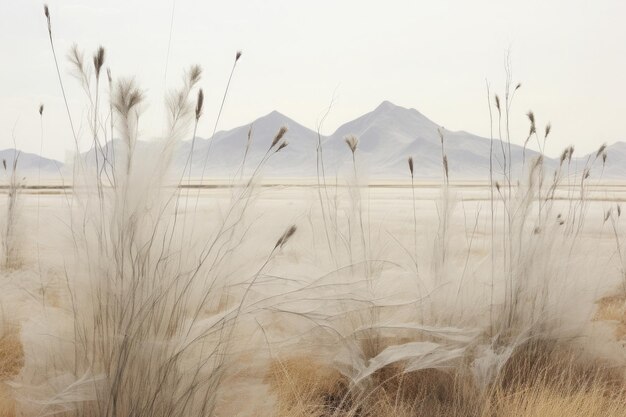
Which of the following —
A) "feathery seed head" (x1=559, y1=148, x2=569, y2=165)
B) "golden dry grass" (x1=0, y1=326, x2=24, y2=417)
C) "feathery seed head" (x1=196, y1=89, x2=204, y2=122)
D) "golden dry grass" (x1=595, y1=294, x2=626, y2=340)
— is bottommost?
"golden dry grass" (x1=595, y1=294, x2=626, y2=340)

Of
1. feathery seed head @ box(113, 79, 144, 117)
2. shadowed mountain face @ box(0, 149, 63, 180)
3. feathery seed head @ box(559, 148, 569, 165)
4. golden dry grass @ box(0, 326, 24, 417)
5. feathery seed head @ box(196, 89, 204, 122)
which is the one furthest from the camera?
shadowed mountain face @ box(0, 149, 63, 180)

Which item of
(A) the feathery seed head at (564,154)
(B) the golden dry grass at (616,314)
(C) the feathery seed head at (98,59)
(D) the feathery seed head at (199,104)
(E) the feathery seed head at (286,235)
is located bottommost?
(B) the golden dry grass at (616,314)

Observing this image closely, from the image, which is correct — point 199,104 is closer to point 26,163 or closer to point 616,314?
point 616,314

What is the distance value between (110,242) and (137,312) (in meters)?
0.24

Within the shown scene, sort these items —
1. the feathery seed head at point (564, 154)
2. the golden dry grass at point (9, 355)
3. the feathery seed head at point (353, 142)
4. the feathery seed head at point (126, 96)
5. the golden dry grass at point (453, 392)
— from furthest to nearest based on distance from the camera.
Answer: the feathery seed head at point (564, 154)
the feathery seed head at point (353, 142)
the golden dry grass at point (9, 355)
the golden dry grass at point (453, 392)
the feathery seed head at point (126, 96)

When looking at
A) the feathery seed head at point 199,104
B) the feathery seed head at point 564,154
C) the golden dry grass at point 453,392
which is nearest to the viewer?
the feathery seed head at point 199,104

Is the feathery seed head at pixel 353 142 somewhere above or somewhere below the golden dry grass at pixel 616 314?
above

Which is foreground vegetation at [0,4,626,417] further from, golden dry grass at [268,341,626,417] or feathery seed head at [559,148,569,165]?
feathery seed head at [559,148,569,165]

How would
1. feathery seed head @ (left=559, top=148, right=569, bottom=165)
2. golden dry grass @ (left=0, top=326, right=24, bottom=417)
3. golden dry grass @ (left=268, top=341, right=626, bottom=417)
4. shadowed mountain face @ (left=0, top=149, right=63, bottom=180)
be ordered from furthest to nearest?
1. shadowed mountain face @ (left=0, top=149, right=63, bottom=180)
2. feathery seed head @ (left=559, top=148, right=569, bottom=165)
3. golden dry grass @ (left=0, top=326, right=24, bottom=417)
4. golden dry grass @ (left=268, top=341, right=626, bottom=417)

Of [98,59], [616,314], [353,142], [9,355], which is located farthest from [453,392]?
[616,314]

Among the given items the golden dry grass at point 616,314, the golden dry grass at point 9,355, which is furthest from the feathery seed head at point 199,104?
the golden dry grass at point 616,314

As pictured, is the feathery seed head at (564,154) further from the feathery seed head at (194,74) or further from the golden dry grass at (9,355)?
the golden dry grass at (9,355)

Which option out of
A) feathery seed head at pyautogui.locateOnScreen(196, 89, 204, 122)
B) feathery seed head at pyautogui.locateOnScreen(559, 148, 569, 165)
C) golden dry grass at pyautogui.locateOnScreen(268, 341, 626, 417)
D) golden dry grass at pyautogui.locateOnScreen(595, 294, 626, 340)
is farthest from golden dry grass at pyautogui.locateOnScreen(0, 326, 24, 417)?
golden dry grass at pyautogui.locateOnScreen(595, 294, 626, 340)

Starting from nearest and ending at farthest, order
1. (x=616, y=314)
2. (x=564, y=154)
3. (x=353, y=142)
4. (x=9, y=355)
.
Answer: (x=9, y=355), (x=353, y=142), (x=564, y=154), (x=616, y=314)
